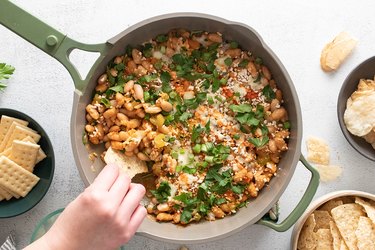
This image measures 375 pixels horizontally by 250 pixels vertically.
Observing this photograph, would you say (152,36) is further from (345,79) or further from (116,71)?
(345,79)

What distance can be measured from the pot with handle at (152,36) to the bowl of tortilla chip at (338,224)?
0.21 m

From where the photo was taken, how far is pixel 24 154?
8.51ft

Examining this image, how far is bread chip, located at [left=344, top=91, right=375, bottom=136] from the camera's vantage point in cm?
254

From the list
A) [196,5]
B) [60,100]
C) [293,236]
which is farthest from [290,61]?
[60,100]

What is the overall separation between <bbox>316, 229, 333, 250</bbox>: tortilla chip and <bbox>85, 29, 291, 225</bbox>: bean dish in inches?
12.7

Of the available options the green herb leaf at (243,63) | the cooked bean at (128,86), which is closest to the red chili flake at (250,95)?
Result: the green herb leaf at (243,63)

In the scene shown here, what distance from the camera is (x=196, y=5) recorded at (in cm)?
272

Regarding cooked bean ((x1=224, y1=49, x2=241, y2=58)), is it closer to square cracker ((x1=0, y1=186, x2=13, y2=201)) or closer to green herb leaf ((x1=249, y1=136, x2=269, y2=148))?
green herb leaf ((x1=249, y1=136, x2=269, y2=148))

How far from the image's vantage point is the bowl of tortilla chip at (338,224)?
253 cm

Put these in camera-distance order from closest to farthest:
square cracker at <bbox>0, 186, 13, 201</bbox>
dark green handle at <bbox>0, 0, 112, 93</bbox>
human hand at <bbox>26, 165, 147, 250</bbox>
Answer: human hand at <bbox>26, 165, 147, 250</bbox>, dark green handle at <bbox>0, 0, 112, 93</bbox>, square cracker at <bbox>0, 186, 13, 201</bbox>

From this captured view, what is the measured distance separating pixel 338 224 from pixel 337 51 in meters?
0.72

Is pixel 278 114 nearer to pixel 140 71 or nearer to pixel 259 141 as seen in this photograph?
pixel 259 141

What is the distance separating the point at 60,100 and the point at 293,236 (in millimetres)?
1134

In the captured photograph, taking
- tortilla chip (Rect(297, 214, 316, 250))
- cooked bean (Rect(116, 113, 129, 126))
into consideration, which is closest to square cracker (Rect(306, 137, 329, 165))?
tortilla chip (Rect(297, 214, 316, 250))
